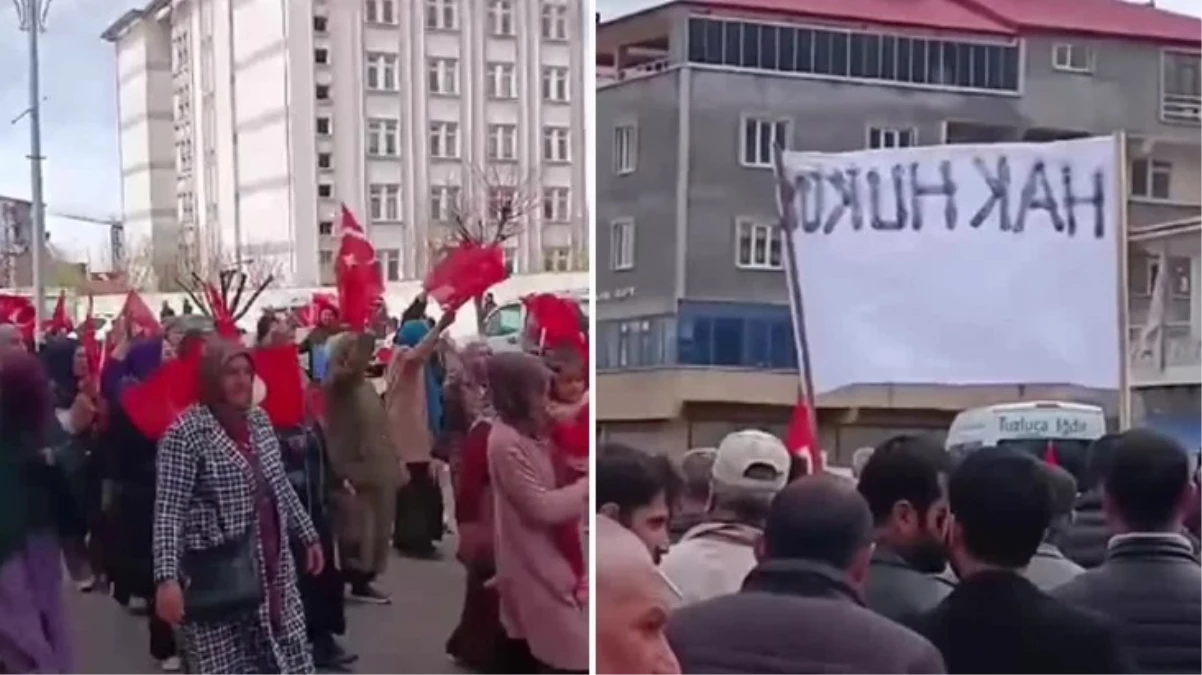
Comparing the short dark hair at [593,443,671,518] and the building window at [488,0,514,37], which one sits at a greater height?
the building window at [488,0,514,37]

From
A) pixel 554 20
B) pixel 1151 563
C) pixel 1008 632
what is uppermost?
pixel 554 20

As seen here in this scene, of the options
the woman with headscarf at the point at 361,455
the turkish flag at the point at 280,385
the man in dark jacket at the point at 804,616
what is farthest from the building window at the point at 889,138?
the turkish flag at the point at 280,385

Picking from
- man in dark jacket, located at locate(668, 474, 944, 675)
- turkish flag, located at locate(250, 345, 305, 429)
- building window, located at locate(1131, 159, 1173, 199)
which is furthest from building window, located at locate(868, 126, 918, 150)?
turkish flag, located at locate(250, 345, 305, 429)

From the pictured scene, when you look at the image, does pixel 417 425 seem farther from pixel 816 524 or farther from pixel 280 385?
pixel 816 524

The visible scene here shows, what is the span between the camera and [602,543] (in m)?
3.56

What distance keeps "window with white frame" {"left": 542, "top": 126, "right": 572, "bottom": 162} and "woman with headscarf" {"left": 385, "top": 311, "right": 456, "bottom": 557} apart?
332mm

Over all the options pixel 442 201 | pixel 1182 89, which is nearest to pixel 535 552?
pixel 442 201

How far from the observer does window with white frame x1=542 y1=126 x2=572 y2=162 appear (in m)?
3.58

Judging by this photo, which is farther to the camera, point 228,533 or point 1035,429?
point 1035,429

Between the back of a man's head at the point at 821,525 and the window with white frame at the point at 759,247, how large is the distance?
1.28 ft

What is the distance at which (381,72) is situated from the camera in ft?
11.8

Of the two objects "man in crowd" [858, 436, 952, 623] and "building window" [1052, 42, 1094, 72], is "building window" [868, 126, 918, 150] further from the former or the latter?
"man in crowd" [858, 436, 952, 623]

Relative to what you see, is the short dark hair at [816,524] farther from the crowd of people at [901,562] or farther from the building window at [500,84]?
the building window at [500,84]

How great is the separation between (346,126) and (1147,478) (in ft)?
5.12
